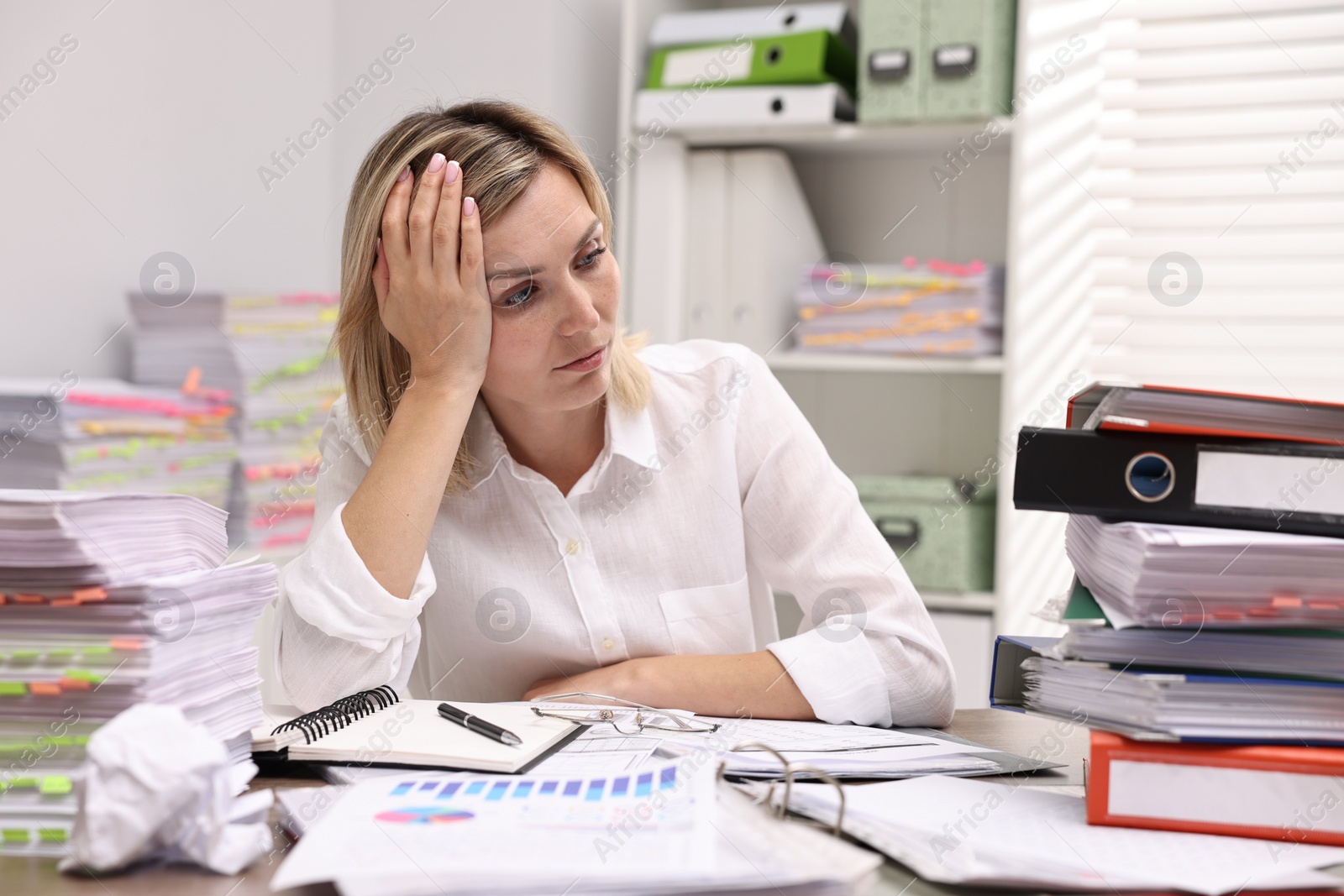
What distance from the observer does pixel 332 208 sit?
7.77 feet

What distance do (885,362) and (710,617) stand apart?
3.39 feet

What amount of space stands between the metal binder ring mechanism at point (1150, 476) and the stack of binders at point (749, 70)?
164 cm

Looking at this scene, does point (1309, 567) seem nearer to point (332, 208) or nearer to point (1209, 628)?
point (1209, 628)

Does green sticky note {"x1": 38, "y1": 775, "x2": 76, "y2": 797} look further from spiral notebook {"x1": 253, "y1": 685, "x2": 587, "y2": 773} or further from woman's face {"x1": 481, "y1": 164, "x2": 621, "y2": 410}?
woman's face {"x1": 481, "y1": 164, "x2": 621, "y2": 410}

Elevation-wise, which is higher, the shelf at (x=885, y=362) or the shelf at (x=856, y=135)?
the shelf at (x=856, y=135)

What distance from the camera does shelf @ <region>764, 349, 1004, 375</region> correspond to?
7.12ft

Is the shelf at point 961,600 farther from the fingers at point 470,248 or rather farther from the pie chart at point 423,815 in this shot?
the pie chart at point 423,815

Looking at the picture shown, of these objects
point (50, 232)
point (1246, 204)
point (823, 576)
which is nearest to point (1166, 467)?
point (823, 576)

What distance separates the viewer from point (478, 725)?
0.85 m

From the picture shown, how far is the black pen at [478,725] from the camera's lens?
0.81 m

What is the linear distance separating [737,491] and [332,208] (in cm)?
142

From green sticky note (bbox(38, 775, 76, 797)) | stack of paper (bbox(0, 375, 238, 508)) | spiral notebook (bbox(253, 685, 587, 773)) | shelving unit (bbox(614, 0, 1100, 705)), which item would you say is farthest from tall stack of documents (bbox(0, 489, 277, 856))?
shelving unit (bbox(614, 0, 1100, 705))

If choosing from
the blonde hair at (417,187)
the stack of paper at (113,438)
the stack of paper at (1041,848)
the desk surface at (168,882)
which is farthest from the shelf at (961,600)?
the desk surface at (168,882)

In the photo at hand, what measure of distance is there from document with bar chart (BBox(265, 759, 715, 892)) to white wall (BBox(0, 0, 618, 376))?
1.10 metres
